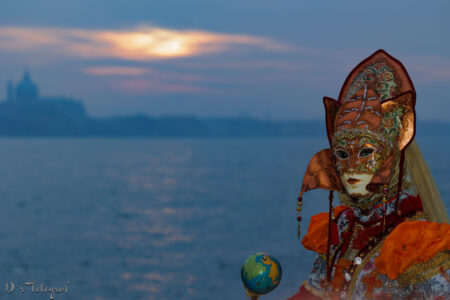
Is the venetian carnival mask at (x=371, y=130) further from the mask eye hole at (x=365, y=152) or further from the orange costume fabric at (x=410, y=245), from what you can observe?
the orange costume fabric at (x=410, y=245)

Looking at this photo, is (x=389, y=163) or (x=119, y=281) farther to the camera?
(x=119, y=281)

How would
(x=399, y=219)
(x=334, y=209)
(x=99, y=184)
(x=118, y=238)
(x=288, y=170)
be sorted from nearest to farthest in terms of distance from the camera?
(x=399, y=219), (x=334, y=209), (x=118, y=238), (x=99, y=184), (x=288, y=170)

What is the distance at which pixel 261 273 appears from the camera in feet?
17.7

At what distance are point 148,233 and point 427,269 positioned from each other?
246ft

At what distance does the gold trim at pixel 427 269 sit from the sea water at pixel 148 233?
18.5 m

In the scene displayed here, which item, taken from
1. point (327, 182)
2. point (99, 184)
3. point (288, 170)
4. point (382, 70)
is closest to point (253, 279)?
point (327, 182)

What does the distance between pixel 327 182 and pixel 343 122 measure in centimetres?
56

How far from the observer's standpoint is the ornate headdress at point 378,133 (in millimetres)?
5312

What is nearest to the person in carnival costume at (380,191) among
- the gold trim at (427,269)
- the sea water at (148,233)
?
the gold trim at (427,269)

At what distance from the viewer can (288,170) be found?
14925cm

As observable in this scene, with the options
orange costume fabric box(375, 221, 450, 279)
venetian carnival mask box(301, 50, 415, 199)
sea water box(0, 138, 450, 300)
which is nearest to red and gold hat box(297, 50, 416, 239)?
venetian carnival mask box(301, 50, 415, 199)

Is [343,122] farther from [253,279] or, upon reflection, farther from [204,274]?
[204,274]

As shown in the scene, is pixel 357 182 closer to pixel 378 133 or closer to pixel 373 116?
pixel 378 133

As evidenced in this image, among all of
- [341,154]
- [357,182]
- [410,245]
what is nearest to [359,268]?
[410,245]
